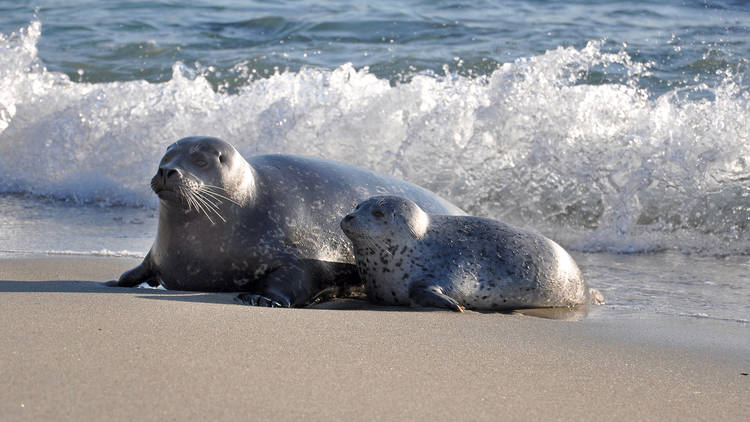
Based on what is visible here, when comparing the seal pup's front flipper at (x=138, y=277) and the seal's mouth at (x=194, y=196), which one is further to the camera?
the seal pup's front flipper at (x=138, y=277)

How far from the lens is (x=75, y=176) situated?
8.54 m

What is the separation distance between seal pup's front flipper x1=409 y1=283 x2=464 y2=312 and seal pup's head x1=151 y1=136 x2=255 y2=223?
0.89 m

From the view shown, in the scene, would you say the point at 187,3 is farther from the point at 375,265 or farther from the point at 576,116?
the point at 375,265

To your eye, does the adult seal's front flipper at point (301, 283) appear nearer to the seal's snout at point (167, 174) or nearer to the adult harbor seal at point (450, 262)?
the adult harbor seal at point (450, 262)

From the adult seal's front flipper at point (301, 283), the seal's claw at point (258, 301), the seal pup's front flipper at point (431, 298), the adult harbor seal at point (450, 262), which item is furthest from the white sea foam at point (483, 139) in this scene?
the seal's claw at point (258, 301)

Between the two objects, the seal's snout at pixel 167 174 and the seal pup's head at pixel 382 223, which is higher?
the seal's snout at pixel 167 174

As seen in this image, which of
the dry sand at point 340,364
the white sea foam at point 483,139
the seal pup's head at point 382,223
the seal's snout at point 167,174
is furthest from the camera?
the white sea foam at point 483,139

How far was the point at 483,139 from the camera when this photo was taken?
25.9 ft

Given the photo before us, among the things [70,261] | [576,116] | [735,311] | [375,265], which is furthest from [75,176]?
[735,311]

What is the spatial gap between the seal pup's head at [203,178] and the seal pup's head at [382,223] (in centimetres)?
52

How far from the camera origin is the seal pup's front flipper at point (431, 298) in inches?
156

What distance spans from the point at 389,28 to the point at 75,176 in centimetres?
491

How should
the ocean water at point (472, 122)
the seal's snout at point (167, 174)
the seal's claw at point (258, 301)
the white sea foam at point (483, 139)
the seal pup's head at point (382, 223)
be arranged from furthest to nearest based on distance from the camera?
1. the white sea foam at point (483, 139)
2. the ocean water at point (472, 122)
3. the seal pup's head at point (382, 223)
4. the seal's snout at point (167, 174)
5. the seal's claw at point (258, 301)

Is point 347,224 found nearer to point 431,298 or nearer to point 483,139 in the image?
point 431,298
